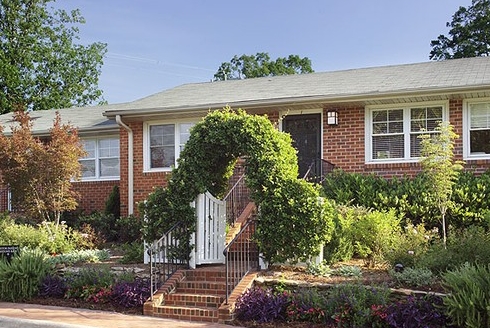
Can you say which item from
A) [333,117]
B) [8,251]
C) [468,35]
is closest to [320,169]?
[333,117]

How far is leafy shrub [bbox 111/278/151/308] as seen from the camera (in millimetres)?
9406

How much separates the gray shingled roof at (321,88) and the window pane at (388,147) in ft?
3.97

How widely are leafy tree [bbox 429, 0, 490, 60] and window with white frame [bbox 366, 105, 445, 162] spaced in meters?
20.5

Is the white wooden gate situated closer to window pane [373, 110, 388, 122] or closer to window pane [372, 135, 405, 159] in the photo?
window pane [372, 135, 405, 159]

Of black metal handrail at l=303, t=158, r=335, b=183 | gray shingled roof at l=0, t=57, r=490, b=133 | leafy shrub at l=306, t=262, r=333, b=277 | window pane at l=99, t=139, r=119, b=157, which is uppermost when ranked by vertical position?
gray shingled roof at l=0, t=57, r=490, b=133

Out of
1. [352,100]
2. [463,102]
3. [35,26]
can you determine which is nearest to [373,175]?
[352,100]

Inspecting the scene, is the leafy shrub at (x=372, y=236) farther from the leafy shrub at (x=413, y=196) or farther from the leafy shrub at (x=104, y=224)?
the leafy shrub at (x=104, y=224)

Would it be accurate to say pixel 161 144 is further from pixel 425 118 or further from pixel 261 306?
pixel 261 306

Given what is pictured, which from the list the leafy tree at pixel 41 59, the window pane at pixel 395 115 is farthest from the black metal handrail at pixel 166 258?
the leafy tree at pixel 41 59

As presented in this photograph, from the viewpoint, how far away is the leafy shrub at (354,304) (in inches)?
304

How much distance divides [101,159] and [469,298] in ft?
45.1

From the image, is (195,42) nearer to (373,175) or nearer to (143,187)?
(143,187)

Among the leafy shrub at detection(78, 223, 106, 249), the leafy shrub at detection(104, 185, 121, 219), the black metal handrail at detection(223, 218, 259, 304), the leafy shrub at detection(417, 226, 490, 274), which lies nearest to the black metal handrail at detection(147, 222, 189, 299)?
the black metal handrail at detection(223, 218, 259, 304)

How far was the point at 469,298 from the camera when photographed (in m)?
7.09
